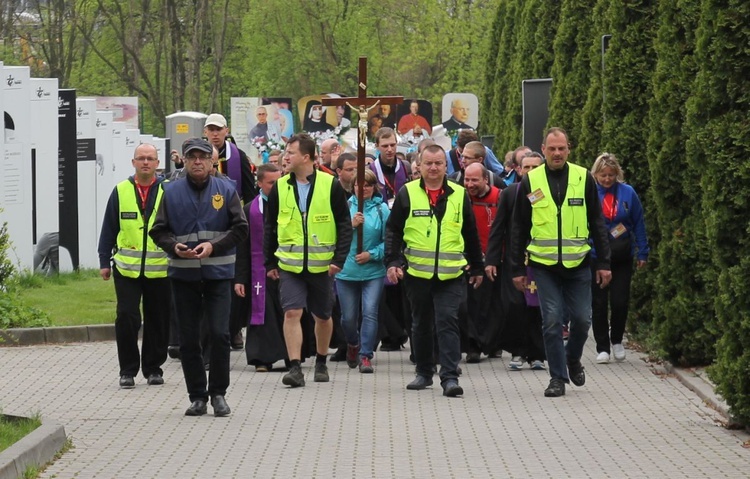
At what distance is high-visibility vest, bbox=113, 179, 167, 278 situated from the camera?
44.7ft

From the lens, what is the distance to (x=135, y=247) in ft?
44.7

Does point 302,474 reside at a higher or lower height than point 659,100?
lower

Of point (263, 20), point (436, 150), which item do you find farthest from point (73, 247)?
point (263, 20)

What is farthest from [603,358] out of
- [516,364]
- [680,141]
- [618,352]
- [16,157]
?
[16,157]

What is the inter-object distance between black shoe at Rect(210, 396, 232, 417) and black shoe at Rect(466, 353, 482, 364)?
4.12m

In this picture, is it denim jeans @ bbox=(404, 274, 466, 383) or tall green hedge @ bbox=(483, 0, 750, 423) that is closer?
tall green hedge @ bbox=(483, 0, 750, 423)

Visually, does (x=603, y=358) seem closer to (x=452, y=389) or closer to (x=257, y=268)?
(x=452, y=389)

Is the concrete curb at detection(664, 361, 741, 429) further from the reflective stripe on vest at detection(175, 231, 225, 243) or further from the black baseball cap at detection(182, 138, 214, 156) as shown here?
the black baseball cap at detection(182, 138, 214, 156)

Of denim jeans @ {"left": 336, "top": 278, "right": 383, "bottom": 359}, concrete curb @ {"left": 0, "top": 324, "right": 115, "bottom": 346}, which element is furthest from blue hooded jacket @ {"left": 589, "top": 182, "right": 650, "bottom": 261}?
concrete curb @ {"left": 0, "top": 324, "right": 115, "bottom": 346}

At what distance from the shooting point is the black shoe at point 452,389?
13102mm

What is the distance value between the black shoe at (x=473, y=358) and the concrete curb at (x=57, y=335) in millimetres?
4180

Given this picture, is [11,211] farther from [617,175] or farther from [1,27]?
[1,27]

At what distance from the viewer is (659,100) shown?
15.4 metres

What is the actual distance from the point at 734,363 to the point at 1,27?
43316 millimetres
